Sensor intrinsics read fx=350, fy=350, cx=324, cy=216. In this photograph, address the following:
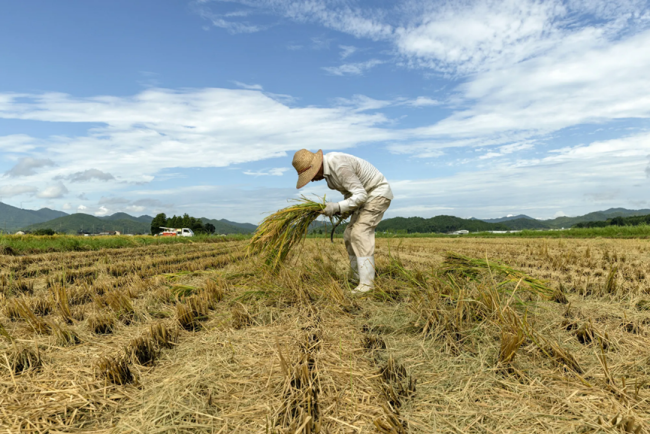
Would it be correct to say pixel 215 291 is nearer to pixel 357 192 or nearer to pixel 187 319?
pixel 187 319

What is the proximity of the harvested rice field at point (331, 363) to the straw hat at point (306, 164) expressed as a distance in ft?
3.70

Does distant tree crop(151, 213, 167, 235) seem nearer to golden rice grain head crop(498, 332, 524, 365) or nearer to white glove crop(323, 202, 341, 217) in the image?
white glove crop(323, 202, 341, 217)

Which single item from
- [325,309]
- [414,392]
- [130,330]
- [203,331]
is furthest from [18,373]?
[414,392]

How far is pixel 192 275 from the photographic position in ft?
→ 18.6

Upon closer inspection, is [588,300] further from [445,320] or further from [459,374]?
[459,374]

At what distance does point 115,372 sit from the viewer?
1.98m

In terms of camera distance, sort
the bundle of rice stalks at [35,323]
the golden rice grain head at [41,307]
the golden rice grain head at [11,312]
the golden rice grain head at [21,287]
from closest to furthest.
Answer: the bundle of rice stalks at [35,323] < the golden rice grain head at [11,312] < the golden rice grain head at [41,307] < the golden rice grain head at [21,287]

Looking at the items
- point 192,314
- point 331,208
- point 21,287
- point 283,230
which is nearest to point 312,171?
point 331,208

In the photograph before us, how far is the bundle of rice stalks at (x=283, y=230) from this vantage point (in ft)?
13.3

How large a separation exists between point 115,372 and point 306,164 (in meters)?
2.65

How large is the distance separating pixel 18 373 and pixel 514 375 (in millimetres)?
2996

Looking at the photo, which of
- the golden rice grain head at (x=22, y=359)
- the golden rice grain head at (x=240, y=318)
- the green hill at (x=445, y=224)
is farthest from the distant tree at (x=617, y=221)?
the golden rice grain head at (x=22, y=359)

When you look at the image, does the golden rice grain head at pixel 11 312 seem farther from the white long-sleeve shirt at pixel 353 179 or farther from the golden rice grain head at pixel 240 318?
the white long-sleeve shirt at pixel 353 179

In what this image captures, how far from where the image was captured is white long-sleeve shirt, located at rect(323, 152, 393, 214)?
394 cm
